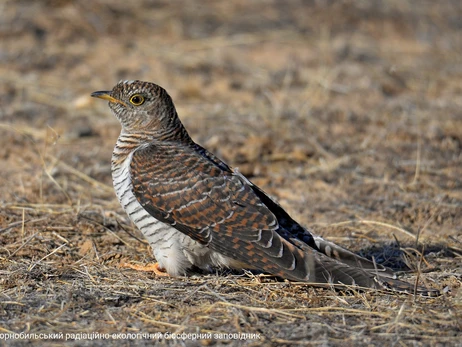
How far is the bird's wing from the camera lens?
15.9 feet

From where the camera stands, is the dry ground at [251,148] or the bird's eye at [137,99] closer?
the dry ground at [251,148]

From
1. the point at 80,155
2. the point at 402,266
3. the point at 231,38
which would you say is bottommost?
the point at 402,266

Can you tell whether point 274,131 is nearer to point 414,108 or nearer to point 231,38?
point 414,108

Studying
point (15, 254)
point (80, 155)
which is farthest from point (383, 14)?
point (15, 254)

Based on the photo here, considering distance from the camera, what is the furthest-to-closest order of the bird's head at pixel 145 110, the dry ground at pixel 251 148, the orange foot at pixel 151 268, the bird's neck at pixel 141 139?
Result: the bird's head at pixel 145 110
the bird's neck at pixel 141 139
the orange foot at pixel 151 268
the dry ground at pixel 251 148

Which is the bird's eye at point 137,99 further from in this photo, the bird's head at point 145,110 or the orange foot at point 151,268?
the orange foot at point 151,268

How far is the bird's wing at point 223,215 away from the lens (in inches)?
190

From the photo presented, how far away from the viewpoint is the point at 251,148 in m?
8.16

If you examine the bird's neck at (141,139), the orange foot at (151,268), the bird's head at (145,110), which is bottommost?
the orange foot at (151,268)

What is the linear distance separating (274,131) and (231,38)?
4168 mm

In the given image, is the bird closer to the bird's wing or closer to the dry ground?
the bird's wing

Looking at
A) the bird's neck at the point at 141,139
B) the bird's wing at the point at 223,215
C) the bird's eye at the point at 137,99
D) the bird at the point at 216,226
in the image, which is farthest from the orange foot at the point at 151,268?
the bird's eye at the point at 137,99

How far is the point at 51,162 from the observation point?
748cm

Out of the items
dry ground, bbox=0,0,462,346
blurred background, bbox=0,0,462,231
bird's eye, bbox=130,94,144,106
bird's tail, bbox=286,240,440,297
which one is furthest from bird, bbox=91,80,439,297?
blurred background, bbox=0,0,462,231
